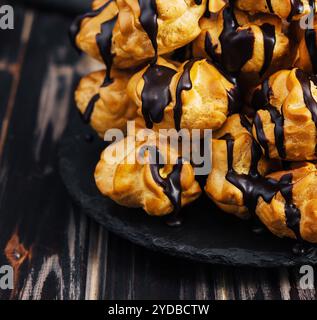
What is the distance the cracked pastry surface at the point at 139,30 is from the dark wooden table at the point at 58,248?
56 cm

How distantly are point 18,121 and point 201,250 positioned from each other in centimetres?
114

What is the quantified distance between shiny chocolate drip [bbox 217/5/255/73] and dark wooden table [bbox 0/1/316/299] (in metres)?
0.62

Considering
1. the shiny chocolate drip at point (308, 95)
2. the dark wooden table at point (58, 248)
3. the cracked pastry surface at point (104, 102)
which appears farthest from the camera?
the cracked pastry surface at point (104, 102)

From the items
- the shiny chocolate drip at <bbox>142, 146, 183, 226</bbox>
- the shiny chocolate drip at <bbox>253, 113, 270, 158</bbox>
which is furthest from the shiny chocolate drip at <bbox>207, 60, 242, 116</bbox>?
the shiny chocolate drip at <bbox>142, 146, 183, 226</bbox>

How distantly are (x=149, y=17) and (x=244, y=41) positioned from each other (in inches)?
10.7

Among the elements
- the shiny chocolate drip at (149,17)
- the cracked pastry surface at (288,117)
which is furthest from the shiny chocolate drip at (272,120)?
the shiny chocolate drip at (149,17)

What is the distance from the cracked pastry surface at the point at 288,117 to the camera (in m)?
1.79

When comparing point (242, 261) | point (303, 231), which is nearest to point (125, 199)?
point (242, 261)

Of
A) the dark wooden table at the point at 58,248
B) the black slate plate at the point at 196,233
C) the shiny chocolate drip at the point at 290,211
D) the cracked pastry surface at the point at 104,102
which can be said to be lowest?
the dark wooden table at the point at 58,248

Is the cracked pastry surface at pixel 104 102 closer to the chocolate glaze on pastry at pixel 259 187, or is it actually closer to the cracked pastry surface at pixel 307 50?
the chocolate glaze on pastry at pixel 259 187

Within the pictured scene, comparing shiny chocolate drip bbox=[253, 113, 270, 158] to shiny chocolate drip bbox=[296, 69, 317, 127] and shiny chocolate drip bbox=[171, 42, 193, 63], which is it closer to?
shiny chocolate drip bbox=[296, 69, 317, 127]

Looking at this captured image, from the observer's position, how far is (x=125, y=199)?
199 cm

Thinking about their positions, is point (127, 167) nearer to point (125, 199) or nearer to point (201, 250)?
point (125, 199)

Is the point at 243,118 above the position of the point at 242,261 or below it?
above
